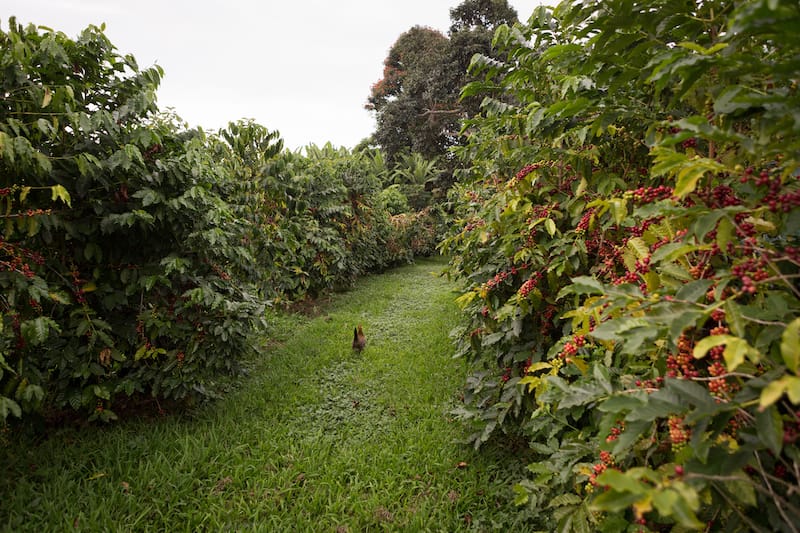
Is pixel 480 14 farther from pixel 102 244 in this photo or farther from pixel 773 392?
pixel 773 392

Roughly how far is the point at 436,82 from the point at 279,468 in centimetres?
1407

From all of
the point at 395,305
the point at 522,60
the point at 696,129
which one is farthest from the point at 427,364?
the point at 696,129

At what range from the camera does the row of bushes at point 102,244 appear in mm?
1990

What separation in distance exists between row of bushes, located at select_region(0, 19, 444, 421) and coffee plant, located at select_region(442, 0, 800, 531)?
2069 millimetres

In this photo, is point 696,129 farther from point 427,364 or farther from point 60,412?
point 60,412

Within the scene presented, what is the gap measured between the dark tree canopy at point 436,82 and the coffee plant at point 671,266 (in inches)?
432

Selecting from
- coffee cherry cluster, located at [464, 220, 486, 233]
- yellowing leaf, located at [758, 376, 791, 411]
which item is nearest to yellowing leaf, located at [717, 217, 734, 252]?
yellowing leaf, located at [758, 376, 791, 411]

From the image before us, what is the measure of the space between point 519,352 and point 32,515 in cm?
270

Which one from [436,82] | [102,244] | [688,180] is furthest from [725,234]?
[436,82]

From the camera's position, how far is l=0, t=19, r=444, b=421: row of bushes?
199 cm

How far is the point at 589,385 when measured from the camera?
107 centimetres

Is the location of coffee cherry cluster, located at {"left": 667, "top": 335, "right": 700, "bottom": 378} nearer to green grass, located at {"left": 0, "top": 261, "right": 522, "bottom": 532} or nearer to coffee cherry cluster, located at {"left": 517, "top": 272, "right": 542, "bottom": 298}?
coffee cherry cluster, located at {"left": 517, "top": 272, "right": 542, "bottom": 298}

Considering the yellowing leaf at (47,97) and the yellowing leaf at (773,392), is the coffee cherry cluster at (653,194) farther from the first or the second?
the yellowing leaf at (47,97)

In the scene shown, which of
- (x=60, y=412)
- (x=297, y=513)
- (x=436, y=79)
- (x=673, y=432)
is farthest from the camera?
(x=436, y=79)
